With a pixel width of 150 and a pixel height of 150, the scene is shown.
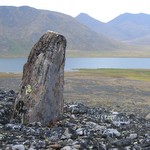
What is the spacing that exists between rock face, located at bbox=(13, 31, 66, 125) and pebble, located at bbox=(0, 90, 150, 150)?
1.44 ft

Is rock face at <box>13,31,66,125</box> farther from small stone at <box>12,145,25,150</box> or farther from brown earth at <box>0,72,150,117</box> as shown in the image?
brown earth at <box>0,72,150,117</box>

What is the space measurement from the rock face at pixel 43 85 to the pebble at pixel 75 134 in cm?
44

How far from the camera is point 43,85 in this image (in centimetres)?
1551

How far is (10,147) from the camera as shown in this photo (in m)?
12.1

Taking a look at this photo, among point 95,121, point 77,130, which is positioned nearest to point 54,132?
point 77,130

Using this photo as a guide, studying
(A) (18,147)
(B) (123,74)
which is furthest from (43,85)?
(B) (123,74)

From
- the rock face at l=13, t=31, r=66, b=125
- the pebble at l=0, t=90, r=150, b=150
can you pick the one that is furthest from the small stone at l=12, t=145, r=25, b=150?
the rock face at l=13, t=31, r=66, b=125

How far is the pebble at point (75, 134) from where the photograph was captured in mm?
12625

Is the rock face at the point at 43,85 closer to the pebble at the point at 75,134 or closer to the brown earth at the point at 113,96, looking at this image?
the pebble at the point at 75,134

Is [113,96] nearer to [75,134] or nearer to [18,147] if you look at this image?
[75,134]

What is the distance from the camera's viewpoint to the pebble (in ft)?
41.4

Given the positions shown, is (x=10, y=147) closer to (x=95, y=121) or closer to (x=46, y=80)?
(x=46, y=80)

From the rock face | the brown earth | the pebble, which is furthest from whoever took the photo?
the brown earth

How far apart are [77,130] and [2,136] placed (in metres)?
2.65
